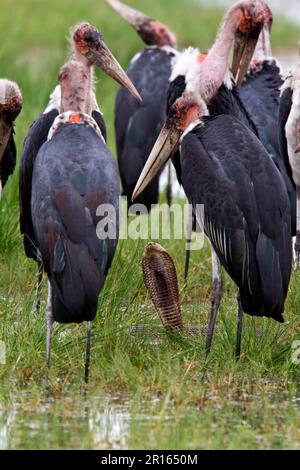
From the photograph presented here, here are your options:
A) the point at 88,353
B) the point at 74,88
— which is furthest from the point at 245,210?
the point at 74,88

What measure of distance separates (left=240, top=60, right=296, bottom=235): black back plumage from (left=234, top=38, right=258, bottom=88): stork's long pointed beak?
33 cm

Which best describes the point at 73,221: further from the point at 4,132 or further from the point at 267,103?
the point at 267,103

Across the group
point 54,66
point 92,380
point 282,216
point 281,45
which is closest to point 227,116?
point 282,216

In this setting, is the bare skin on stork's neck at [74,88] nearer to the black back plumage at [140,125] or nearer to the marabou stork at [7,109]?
the marabou stork at [7,109]

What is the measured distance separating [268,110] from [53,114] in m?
1.77

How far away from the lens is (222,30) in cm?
726

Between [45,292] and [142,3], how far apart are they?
10.6m

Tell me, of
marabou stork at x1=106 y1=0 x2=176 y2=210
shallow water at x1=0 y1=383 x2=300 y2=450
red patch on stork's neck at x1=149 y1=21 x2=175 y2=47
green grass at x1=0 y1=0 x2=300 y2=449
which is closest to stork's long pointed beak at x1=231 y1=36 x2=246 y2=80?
green grass at x1=0 y1=0 x2=300 y2=449

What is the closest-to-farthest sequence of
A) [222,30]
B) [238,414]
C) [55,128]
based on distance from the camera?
[238,414], [55,128], [222,30]

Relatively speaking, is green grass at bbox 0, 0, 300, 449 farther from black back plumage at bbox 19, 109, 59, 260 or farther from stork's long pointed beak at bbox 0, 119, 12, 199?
stork's long pointed beak at bbox 0, 119, 12, 199

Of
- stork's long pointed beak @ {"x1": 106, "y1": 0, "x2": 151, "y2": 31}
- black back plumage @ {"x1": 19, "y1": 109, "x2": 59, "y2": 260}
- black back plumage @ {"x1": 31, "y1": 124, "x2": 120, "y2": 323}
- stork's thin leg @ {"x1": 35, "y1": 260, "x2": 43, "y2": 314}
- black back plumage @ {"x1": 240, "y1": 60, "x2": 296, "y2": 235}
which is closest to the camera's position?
black back plumage @ {"x1": 31, "y1": 124, "x2": 120, "y2": 323}

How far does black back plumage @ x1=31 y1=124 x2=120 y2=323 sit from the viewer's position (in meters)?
5.66

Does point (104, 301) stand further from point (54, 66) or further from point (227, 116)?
point (54, 66)

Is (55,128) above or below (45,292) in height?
above
